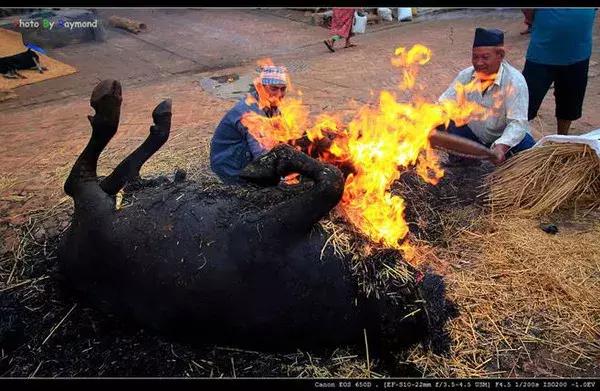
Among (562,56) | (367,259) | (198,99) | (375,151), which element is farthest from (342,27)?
(367,259)

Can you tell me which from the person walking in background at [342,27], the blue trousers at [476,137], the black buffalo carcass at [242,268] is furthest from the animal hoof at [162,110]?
the person walking in background at [342,27]

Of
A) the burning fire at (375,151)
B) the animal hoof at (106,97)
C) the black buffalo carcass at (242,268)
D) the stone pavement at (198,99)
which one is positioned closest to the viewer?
the black buffalo carcass at (242,268)

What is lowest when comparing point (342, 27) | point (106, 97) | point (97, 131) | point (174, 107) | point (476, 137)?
point (174, 107)

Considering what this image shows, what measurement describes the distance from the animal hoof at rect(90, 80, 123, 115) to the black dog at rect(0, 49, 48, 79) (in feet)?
26.5

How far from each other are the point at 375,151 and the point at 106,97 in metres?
1.99

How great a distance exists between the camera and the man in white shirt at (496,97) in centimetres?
499

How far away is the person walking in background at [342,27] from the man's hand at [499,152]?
7488 millimetres

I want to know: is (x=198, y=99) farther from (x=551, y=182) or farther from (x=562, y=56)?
(x=551, y=182)

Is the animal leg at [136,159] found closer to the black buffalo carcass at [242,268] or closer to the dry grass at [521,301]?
the black buffalo carcass at [242,268]

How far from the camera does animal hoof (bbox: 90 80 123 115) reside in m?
3.17

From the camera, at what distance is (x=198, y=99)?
8578mm

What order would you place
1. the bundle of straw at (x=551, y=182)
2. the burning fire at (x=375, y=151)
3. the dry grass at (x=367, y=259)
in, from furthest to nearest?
the bundle of straw at (x=551, y=182) < the burning fire at (x=375, y=151) < the dry grass at (x=367, y=259)

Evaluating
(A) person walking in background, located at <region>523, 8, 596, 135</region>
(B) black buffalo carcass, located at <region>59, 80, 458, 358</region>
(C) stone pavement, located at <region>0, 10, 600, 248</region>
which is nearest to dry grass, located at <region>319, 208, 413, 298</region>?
(B) black buffalo carcass, located at <region>59, 80, 458, 358</region>
